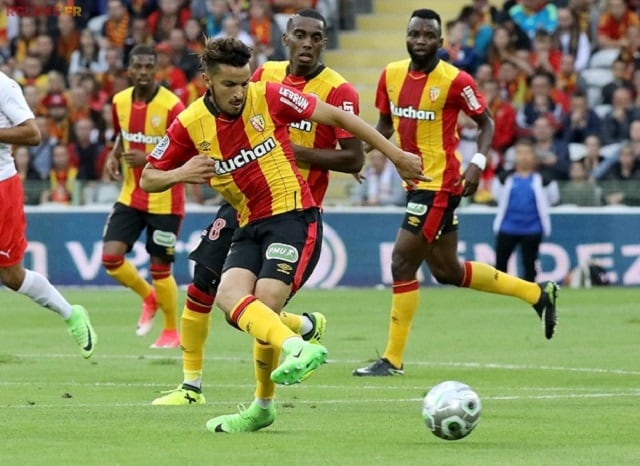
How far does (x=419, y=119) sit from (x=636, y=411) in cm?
376

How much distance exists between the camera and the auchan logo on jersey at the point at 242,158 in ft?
29.7

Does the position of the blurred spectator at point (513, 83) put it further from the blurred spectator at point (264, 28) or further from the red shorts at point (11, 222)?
the red shorts at point (11, 222)

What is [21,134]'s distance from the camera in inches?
452

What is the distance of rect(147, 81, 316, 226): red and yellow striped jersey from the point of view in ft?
29.6

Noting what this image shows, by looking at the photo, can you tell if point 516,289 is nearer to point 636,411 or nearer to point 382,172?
point 636,411

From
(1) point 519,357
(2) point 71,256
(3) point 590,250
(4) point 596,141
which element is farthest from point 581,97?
(1) point 519,357

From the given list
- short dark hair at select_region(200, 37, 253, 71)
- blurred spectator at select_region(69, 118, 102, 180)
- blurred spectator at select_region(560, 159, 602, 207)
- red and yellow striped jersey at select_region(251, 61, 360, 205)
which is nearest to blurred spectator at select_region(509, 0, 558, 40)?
blurred spectator at select_region(560, 159, 602, 207)

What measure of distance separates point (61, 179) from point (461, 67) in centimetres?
607

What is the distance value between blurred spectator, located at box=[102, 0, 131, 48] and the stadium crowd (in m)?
0.02

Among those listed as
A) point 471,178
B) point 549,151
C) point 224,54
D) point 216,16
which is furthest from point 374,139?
point 216,16

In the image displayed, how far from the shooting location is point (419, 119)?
42.1 ft

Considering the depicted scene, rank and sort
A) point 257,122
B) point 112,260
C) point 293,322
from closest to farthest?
point 257,122 < point 293,322 < point 112,260

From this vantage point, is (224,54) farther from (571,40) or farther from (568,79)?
(571,40)

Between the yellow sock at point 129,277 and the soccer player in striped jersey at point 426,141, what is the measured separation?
11.6ft
